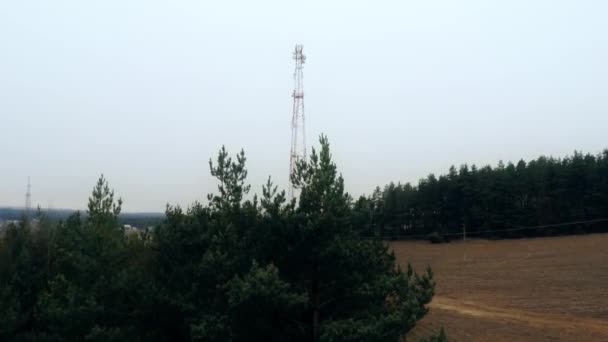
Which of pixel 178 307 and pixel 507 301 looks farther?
pixel 507 301

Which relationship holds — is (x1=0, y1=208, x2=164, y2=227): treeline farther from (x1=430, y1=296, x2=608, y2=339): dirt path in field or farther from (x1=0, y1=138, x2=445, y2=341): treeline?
(x1=430, y1=296, x2=608, y2=339): dirt path in field

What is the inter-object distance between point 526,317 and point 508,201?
4708cm

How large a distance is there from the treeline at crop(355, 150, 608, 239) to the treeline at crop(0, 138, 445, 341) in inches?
1956

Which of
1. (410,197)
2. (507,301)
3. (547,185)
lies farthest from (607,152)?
(507,301)

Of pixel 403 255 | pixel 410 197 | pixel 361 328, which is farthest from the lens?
pixel 410 197

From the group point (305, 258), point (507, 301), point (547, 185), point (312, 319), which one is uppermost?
point (547, 185)

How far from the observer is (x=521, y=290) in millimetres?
32969

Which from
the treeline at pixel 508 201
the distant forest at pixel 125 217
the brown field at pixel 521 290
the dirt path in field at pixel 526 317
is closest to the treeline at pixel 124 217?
the distant forest at pixel 125 217

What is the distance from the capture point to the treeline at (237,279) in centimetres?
1237

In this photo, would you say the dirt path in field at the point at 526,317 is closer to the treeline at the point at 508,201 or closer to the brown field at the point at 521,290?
the brown field at the point at 521,290

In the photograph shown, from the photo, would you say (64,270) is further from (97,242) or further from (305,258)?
(305,258)

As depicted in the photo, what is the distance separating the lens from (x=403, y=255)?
56.8m

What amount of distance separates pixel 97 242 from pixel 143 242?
1.23 m

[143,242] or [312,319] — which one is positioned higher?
[143,242]
